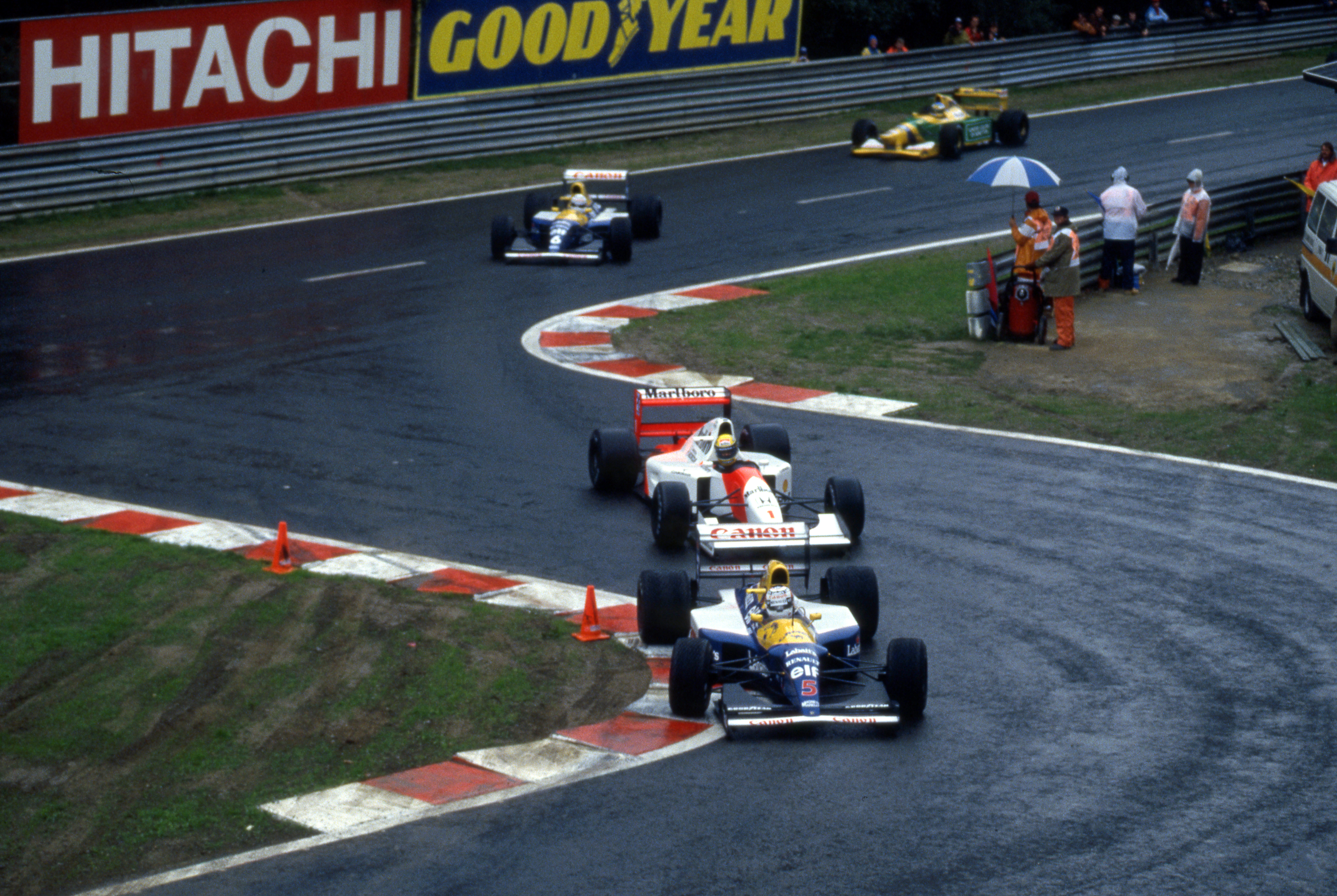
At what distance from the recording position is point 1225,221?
1087 inches

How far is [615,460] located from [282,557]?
3.42 meters

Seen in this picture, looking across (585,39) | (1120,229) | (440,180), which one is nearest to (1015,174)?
(1120,229)

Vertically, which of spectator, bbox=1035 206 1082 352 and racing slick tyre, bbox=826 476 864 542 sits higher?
spectator, bbox=1035 206 1082 352

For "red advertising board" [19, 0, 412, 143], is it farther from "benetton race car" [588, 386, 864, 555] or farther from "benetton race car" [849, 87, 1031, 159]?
"benetton race car" [588, 386, 864, 555]

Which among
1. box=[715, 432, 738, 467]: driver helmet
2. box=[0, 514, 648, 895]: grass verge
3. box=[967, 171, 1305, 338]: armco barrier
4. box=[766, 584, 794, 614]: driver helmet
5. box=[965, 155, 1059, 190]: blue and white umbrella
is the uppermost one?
box=[965, 155, 1059, 190]: blue and white umbrella

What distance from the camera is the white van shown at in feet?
68.8

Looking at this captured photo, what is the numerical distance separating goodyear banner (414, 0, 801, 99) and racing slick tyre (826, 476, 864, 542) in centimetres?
2161

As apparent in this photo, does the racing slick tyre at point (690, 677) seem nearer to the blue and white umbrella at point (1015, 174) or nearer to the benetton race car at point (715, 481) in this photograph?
the benetton race car at point (715, 481)

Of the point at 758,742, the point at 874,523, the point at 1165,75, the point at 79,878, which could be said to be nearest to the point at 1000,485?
the point at 874,523

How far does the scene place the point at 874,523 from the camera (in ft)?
47.9

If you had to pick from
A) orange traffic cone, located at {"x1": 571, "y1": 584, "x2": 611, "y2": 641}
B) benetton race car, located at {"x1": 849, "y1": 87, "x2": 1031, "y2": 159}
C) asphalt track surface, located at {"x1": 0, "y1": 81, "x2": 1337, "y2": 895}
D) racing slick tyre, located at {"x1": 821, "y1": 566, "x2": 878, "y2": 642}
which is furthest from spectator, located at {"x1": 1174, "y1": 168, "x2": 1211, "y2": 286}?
orange traffic cone, located at {"x1": 571, "y1": 584, "x2": 611, "y2": 641}

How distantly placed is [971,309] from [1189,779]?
12707 millimetres

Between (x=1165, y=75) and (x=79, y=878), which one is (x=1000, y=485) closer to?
(x=79, y=878)

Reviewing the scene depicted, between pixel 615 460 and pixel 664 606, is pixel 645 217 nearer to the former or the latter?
pixel 615 460
